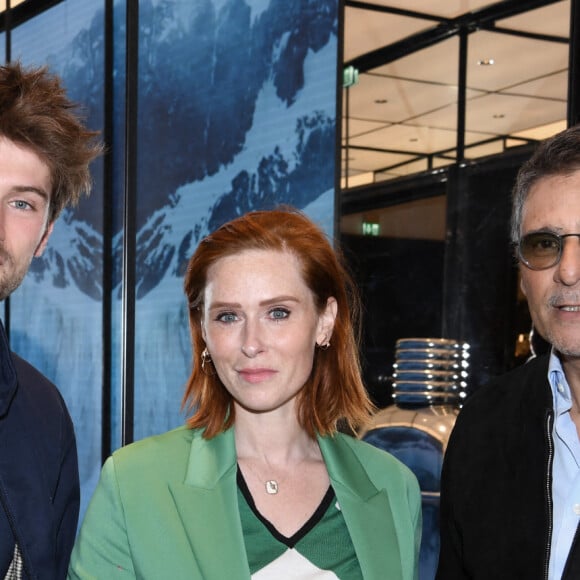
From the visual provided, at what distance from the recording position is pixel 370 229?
4.07 m

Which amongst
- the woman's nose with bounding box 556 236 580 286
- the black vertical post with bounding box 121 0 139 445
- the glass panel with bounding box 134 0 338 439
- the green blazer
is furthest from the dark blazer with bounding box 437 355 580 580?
the black vertical post with bounding box 121 0 139 445

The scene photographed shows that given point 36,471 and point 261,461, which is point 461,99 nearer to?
point 261,461

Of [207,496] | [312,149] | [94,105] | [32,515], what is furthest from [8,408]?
[94,105]

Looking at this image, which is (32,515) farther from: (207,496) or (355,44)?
(355,44)

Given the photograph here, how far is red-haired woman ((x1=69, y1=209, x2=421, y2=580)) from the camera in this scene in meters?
2.09

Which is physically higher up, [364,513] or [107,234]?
[107,234]

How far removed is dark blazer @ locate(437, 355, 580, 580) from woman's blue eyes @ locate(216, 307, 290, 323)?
1.61 feet

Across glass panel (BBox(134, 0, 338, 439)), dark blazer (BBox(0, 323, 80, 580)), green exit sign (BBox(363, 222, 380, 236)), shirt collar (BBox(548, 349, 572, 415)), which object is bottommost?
dark blazer (BBox(0, 323, 80, 580))

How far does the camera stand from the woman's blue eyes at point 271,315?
7.47 ft

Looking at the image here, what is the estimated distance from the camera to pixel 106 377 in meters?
4.43

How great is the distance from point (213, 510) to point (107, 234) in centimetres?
244

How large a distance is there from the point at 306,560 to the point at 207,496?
0.24 metres

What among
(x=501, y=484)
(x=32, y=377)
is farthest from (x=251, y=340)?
(x=501, y=484)

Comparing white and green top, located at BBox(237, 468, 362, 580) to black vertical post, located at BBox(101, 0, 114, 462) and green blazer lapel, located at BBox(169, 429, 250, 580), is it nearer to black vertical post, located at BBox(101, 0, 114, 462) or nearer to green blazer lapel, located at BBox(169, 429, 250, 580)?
green blazer lapel, located at BBox(169, 429, 250, 580)
